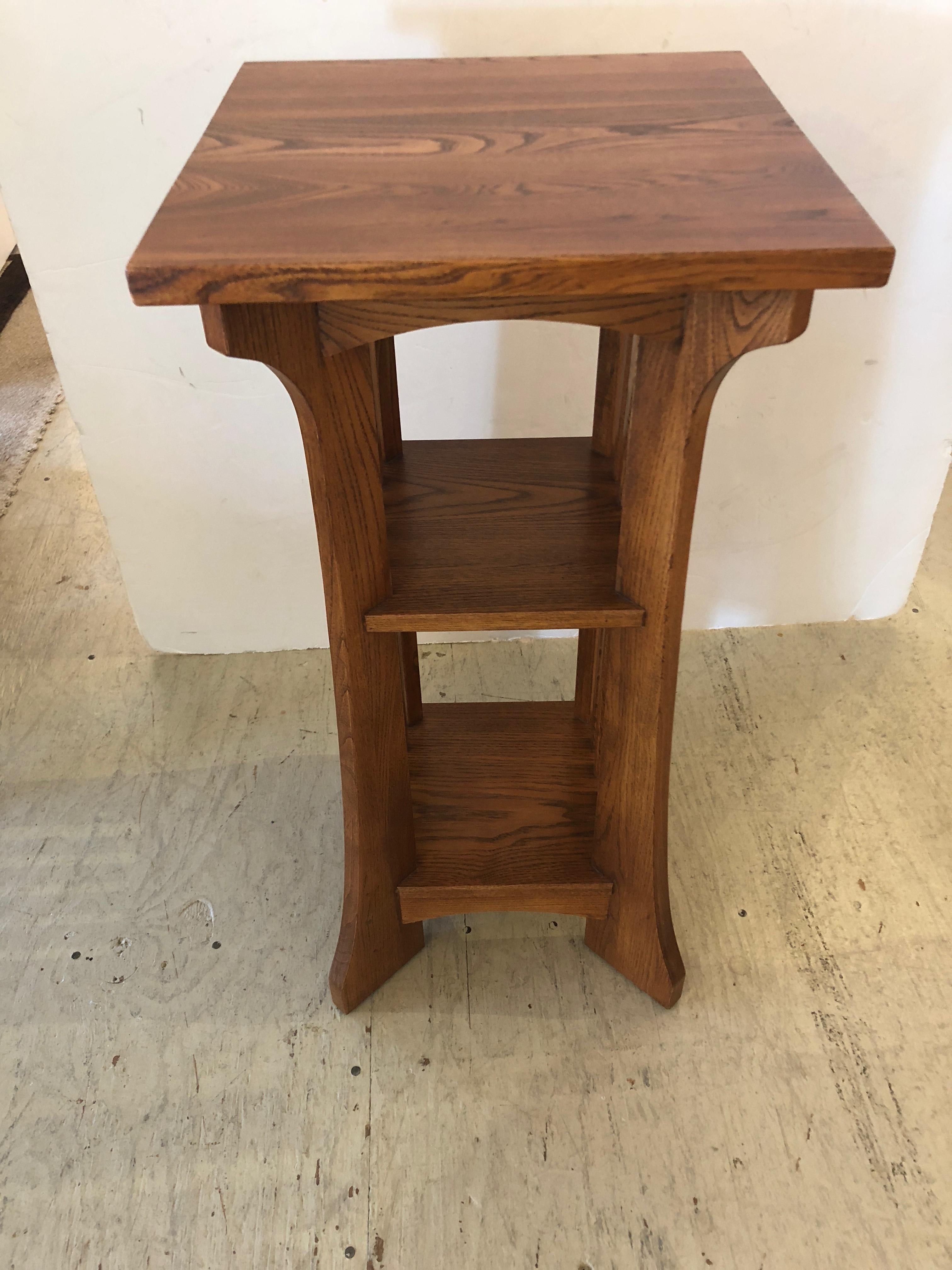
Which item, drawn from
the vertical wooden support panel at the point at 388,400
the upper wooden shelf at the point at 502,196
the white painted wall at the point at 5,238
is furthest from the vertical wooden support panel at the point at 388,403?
the white painted wall at the point at 5,238

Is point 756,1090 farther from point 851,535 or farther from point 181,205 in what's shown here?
point 181,205

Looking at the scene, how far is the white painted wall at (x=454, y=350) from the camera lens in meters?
1.37

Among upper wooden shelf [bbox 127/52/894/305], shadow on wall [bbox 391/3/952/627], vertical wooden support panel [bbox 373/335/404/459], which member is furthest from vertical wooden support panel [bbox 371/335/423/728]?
shadow on wall [bbox 391/3/952/627]

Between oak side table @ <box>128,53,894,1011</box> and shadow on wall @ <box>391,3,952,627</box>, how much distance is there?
253mm

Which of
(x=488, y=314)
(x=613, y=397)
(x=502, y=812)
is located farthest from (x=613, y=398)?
(x=502, y=812)

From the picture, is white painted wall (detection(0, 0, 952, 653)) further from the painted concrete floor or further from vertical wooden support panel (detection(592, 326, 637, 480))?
vertical wooden support panel (detection(592, 326, 637, 480))

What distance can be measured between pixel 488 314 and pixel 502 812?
0.74 meters

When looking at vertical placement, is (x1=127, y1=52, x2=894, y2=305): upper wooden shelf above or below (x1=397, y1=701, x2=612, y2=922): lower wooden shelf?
above

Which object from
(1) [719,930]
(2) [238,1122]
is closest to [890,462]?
(1) [719,930]

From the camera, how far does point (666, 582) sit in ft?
3.49

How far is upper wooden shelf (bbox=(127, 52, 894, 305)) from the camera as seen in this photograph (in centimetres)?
78

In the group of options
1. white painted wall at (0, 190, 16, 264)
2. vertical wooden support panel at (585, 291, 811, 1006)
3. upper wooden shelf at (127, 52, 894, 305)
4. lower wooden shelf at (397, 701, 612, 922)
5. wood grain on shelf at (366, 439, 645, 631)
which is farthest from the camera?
white painted wall at (0, 190, 16, 264)

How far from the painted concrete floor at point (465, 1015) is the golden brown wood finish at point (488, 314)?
908 mm

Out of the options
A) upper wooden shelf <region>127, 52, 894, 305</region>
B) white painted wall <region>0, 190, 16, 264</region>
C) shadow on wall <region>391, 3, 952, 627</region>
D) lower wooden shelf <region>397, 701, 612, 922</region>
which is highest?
upper wooden shelf <region>127, 52, 894, 305</region>
